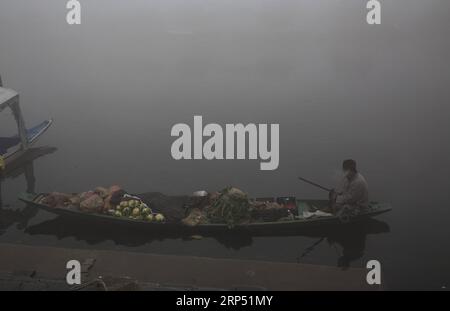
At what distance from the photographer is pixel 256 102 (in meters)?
3.71

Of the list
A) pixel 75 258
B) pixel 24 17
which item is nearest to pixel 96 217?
pixel 75 258

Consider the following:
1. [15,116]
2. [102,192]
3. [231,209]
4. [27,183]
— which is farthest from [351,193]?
[15,116]

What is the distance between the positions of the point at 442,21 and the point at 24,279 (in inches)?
160

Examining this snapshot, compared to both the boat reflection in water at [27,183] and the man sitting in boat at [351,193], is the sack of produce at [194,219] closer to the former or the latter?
the man sitting in boat at [351,193]

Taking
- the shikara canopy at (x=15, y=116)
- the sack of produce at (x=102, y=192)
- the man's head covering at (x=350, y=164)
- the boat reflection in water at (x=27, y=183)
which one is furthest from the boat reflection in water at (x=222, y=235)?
the shikara canopy at (x=15, y=116)

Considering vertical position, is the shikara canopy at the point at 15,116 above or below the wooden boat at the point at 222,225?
above

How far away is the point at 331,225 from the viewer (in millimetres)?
3643

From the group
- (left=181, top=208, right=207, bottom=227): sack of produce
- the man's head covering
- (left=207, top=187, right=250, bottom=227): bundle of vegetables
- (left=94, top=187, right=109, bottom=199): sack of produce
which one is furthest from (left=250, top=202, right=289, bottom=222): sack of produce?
(left=94, top=187, right=109, bottom=199): sack of produce

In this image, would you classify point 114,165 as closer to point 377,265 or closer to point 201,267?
point 201,267

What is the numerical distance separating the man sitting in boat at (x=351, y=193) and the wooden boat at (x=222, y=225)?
73 mm

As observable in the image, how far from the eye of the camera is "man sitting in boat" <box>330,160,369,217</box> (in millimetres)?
3590

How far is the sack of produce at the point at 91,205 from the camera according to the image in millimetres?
3713

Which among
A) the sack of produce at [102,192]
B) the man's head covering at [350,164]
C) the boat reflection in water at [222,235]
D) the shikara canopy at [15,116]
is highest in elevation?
the shikara canopy at [15,116]

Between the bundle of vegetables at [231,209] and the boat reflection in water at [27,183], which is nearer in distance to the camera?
the bundle of vegetables at [231,209]
